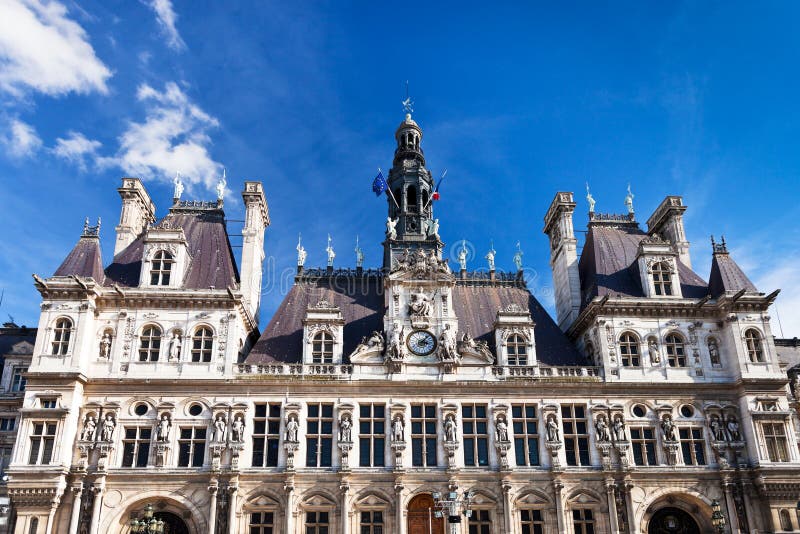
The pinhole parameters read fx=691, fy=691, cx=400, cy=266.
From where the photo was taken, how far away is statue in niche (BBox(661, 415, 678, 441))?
42.5m

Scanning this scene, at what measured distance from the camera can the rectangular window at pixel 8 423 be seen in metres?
46.8

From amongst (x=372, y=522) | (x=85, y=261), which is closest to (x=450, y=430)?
(x=372, y=522)

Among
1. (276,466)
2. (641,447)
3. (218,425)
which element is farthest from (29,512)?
(641,447)

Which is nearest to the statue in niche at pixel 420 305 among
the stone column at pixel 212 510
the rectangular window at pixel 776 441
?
the stone column at pixel 212 510

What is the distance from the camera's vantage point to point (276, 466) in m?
40.6

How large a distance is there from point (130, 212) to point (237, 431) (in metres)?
19.4

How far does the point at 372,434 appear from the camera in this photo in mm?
41719

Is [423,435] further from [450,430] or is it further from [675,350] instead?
[675,350]

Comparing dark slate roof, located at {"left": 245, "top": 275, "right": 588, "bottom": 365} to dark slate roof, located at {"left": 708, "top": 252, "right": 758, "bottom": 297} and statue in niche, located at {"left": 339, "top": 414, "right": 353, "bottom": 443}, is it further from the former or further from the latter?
dark slate roof, located at {"left": 708, "top": 252, "right": 758, "bottom": 297}

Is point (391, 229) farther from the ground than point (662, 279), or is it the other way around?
point (391, 229)

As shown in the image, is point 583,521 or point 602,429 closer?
point 583,521

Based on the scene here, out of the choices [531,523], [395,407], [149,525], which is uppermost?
[395,407]

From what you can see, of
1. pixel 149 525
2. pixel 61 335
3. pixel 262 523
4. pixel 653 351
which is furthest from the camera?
Result: pixel 653 351

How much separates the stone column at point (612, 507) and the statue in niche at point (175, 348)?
88.9 feet
